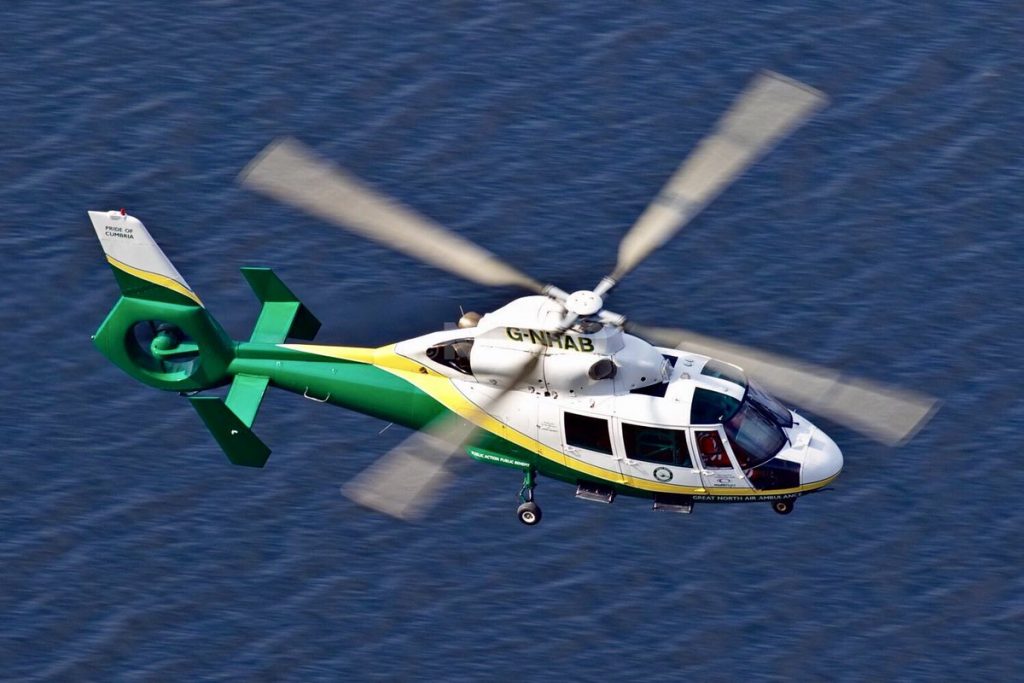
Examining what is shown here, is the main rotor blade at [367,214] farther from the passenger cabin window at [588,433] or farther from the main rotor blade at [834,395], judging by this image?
the passenger cabin window at [588,433]

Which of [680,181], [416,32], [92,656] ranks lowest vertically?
[92,656]

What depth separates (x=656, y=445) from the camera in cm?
5878

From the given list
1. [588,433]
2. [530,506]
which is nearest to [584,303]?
[588,433]

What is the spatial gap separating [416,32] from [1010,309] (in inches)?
984

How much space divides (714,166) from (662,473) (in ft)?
29.6

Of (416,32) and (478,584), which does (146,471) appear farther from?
(416,32)

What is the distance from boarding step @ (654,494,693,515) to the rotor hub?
704cm

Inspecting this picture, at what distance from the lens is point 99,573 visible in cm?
6309

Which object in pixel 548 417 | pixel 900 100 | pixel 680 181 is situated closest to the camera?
pixel 680 181

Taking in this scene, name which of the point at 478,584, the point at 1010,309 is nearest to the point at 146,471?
the point at 478,584

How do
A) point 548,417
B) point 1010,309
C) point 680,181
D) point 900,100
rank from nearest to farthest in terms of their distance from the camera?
point 680,181 → point 548,417 → point 1010,309 → point 900,100

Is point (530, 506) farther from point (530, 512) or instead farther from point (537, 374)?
point (537, 374)

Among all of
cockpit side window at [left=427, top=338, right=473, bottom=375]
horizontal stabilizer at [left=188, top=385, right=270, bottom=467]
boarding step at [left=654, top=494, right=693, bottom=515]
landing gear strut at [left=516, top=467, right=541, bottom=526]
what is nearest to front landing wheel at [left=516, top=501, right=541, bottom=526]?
landing gear strut at [left=516, top=467, right=541, bottom=526]

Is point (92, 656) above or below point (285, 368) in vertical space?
below
